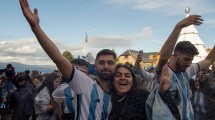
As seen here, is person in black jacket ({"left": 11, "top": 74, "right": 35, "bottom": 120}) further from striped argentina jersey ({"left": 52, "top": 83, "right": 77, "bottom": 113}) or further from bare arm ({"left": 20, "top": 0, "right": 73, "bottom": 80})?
bare arm ({"left": 20, "top": 0, "right": 73, "bottom": 80})

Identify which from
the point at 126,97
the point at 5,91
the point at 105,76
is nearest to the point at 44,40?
the point at 105,76

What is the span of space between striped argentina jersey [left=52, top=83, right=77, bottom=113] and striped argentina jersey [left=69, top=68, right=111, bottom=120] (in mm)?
783

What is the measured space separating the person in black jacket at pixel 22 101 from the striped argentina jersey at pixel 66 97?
8.99 ft

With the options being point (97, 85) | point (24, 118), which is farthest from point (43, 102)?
point (97, 85)

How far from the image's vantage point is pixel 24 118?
721 cm

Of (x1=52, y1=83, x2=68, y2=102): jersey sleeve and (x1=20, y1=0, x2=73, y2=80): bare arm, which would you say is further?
(x1=52, y1=83, x2=68, y2=102): jersey sleeve

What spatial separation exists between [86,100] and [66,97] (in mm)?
1080

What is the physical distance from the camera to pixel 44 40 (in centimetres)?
299

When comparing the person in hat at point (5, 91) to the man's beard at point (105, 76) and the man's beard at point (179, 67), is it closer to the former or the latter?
the man's beard at point (105, 76)

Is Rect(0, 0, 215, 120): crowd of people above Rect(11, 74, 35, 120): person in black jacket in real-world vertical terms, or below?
above

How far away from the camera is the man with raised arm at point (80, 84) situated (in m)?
2.97

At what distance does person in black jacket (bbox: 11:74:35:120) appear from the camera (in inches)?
281

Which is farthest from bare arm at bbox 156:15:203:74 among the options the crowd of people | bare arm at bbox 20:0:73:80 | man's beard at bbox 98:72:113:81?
bare arm at bbox 20:0:73:80

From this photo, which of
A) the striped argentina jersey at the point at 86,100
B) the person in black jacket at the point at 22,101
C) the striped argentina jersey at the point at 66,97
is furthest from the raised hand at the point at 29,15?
the person in black jacket at the point at 22,101
